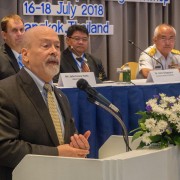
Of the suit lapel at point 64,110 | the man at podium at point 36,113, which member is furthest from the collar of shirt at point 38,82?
the suit lapel at point 64,110

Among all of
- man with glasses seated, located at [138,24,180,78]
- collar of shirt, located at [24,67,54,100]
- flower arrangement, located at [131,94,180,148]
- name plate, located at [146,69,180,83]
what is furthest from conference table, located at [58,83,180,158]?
flower arrangement, located at [131,94,180,148]

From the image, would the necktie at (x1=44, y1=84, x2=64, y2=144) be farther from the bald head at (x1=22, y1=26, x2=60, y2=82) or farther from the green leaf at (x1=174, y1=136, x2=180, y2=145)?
the green leaf at (x1=174, y1=136, x2=180, y2=145)

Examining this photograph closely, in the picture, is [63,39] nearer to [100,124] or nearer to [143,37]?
[143,37]

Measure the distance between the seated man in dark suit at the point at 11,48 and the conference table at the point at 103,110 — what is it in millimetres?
667

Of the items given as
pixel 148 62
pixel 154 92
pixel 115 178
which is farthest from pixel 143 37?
pixel 115 178

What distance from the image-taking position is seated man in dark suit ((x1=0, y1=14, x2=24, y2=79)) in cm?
388

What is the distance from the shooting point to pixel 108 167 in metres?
1.45

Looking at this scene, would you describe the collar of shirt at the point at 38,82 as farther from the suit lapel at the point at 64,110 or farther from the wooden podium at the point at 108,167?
the wooden podium at the point at 108,167

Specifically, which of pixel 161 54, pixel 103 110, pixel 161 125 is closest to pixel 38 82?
pixel 161 125

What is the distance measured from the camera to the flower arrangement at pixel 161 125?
178cm

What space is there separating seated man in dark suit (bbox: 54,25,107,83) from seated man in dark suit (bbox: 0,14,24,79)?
0.46 m

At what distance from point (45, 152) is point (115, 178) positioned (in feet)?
1.29

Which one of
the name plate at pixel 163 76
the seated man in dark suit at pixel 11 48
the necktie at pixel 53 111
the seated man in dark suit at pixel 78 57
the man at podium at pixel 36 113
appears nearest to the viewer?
the man at podium at pixel 36 113

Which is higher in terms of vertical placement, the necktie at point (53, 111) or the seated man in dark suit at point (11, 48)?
the seated man in dark suit at point (11, 48)
